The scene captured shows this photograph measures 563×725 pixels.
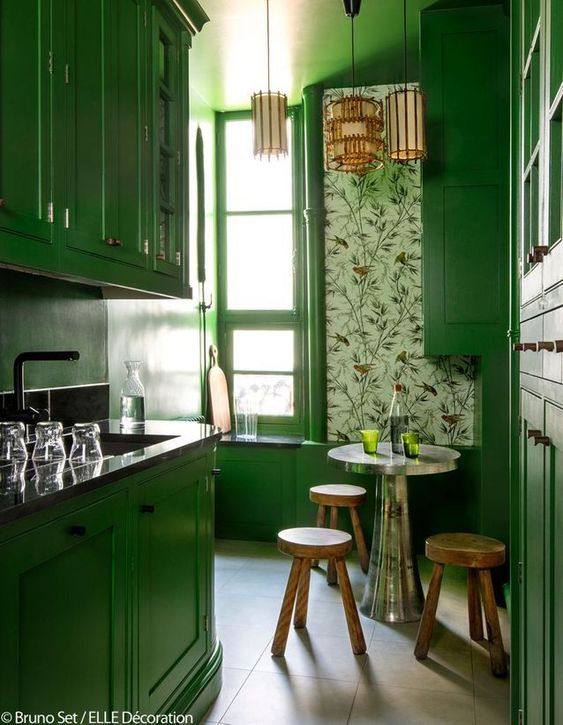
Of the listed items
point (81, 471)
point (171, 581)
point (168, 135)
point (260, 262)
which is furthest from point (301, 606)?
point (260, 262)

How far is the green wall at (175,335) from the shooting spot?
11.5ft

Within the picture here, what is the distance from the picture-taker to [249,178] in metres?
5.18

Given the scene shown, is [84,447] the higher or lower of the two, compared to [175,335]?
lower

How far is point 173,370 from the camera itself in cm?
A: 434

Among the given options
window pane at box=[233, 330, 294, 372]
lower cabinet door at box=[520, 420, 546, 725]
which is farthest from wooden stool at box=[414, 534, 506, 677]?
window pane at box=[233, 330, 294, 372]

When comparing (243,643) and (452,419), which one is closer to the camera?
(243,643)

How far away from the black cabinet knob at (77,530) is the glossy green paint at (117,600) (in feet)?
0.04

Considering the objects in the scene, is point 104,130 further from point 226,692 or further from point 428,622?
point 428,622

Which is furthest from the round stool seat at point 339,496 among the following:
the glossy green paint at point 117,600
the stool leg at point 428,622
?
the glossy green paint at point 117,600

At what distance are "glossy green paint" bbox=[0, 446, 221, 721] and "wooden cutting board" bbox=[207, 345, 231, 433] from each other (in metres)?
2.19

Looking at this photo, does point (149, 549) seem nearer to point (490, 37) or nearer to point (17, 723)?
point (17, 723)

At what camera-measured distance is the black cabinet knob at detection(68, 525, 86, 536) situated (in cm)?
171

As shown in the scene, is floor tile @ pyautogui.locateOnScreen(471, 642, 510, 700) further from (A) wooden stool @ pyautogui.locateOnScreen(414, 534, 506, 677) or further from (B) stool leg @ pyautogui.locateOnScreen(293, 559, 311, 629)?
(B) stool leg @ pyautogui.locateOnScreen(293, 559, 311, 629)

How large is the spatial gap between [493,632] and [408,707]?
0.54 metres
